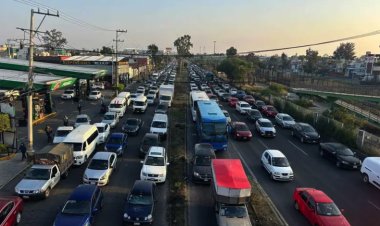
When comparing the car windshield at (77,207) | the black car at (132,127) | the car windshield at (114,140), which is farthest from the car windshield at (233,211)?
the black car at (132,127)

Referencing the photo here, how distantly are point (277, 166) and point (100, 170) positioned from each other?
1113 cm

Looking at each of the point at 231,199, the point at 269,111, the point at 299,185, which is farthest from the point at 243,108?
the point at 231,199

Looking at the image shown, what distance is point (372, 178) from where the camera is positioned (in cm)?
2298

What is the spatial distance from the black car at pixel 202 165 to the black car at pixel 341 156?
9491mm

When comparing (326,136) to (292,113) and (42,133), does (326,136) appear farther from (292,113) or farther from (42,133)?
→ (42,133)

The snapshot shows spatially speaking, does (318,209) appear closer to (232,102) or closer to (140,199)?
(140,199)

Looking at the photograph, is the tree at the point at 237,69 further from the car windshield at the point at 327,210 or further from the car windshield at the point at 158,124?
the car windshield at the point at 327,210

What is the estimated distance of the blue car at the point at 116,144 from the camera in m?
26.7

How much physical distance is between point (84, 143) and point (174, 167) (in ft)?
21.1

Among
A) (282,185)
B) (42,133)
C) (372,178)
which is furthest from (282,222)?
(42,133)

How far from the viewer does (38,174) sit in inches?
784

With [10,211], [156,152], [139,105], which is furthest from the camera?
[139,105]

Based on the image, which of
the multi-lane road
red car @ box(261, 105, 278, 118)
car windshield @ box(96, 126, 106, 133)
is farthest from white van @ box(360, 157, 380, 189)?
red car @ box(261, 105, 278, 118)

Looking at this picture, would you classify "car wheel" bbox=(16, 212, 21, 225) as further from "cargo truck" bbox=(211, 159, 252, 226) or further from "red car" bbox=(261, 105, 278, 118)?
"red car" bbox=(261, 105, 278, 118)
